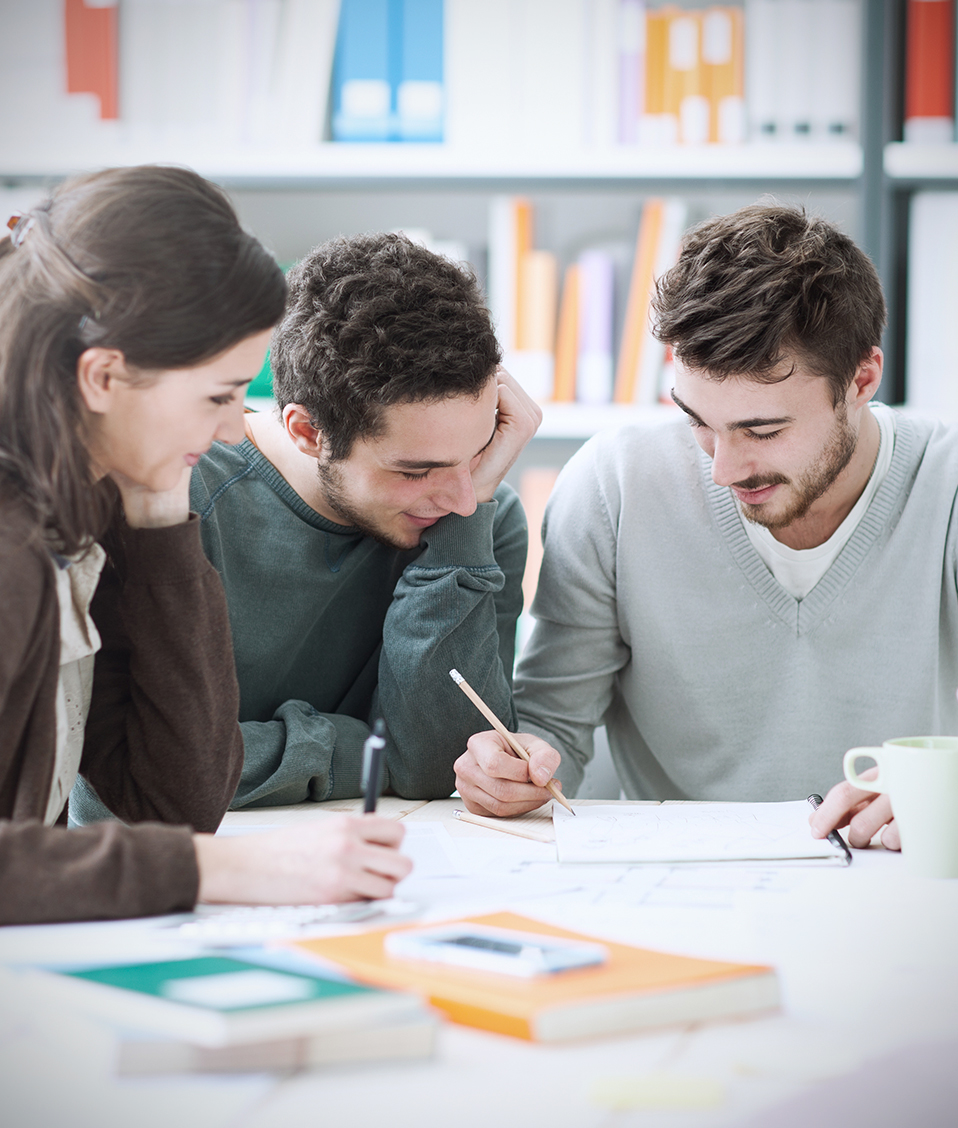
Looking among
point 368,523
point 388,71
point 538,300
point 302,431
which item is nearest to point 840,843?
point 368,523

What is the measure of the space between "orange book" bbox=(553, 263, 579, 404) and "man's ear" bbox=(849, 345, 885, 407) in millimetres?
813

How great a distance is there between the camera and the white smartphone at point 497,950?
579 mm

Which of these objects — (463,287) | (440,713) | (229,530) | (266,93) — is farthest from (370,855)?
(266,93)

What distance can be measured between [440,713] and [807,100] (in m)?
1.48

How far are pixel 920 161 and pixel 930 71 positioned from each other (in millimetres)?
161

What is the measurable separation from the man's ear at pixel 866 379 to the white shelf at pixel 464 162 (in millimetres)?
792

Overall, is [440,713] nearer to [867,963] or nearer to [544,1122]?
[867,963]

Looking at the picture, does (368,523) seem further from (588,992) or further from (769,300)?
(588,992)

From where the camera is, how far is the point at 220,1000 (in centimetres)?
51

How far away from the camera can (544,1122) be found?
18.2 inches

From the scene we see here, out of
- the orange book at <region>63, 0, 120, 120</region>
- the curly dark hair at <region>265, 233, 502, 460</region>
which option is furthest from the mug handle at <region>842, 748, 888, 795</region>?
the orange book at <region>63, 0, 120, 120</region>

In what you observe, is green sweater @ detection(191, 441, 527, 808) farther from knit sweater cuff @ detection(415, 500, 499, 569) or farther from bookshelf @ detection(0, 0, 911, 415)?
bookshelf @ detection(0, 0, 911, 415)

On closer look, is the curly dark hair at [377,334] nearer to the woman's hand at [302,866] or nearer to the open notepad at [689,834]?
the open notepad at [689,834]

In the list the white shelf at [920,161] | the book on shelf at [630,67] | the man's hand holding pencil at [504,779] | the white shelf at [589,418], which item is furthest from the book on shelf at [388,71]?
the man's hand holding pencil at [504,779]
